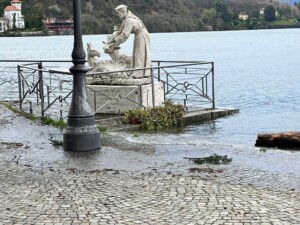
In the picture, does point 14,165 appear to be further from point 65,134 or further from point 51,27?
point 51,27

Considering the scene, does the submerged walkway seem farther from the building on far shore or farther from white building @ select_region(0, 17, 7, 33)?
white building @ select_region(0, 17, 7, 33)

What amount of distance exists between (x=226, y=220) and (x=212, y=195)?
1.12m

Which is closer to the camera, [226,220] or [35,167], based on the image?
[226,220]

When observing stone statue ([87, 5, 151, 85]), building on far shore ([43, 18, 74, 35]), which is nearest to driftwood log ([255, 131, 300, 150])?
stone statue ([87, 5, 151, 85])

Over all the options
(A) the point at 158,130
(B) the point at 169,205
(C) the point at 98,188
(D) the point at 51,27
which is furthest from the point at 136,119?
(D) the point at 51,27

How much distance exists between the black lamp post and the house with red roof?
499ft

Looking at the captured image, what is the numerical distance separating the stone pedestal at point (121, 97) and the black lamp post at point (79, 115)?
4690 mm

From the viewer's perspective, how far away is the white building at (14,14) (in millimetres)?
165500

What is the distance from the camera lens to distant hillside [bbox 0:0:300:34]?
116 meters

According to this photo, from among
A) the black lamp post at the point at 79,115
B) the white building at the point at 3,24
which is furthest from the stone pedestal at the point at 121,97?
the white building at the point at 3,24

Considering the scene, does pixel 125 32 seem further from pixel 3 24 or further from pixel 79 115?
pixel 3 24

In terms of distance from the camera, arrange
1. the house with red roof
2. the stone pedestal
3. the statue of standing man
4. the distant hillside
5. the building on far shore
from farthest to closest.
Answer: the house with red roof → the building on far shore → the distant hillside → the statue of standing man → the stone pedestal

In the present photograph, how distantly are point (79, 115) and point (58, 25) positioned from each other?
152m

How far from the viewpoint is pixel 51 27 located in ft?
556
